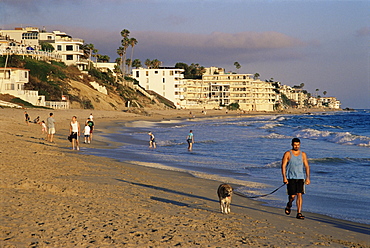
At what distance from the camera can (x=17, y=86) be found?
183 feet

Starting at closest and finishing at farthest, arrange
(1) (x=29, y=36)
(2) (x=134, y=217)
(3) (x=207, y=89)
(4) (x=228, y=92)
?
1. (2) (x=134, y=217)
2. (1) (x=29, y=36)
3. (3) (x=207, y=89)
4. (4) (x=228, y=92)

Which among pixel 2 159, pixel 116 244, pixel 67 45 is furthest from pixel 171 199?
pixel 67 45

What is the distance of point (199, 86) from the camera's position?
133375 millimetres

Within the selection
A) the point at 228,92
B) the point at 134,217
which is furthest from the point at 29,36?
the point at 134,217

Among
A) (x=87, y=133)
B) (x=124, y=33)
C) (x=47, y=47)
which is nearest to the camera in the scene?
(x=87, y=133)

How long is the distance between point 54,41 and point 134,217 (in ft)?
278

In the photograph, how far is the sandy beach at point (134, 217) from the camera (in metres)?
6.23

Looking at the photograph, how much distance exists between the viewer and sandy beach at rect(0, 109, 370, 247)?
6.23 metres

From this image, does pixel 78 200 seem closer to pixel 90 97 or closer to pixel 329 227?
pixel 329 227

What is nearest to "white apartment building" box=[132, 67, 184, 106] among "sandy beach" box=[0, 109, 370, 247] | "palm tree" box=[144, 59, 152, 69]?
"palm tree" box=[144, 59, 152, 69]

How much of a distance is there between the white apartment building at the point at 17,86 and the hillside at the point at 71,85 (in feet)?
6.92

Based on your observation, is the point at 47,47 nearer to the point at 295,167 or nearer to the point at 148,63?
the point at 148,63

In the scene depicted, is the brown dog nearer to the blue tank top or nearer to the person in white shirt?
the blue tank top

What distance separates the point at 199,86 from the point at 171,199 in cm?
12415
